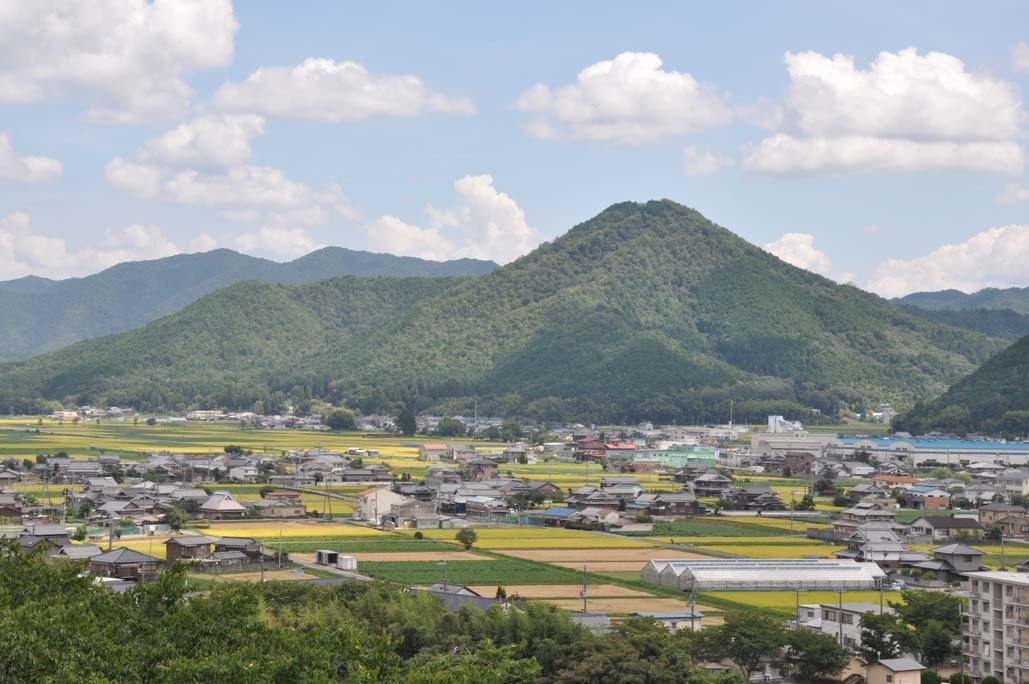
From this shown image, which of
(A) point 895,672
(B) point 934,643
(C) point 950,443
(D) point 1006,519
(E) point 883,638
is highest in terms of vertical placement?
(C) point 950,443

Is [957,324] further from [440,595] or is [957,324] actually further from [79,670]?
[79,670]

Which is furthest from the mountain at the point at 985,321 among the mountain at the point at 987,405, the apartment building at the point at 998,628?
the apartment building at the point at 998,628

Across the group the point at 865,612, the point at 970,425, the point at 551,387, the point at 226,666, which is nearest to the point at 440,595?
the point at 865,612

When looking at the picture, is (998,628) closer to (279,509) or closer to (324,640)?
(324,640)

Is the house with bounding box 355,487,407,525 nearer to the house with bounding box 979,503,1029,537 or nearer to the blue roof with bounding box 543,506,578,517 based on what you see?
the blue roof with bounding box 543,506,578,517

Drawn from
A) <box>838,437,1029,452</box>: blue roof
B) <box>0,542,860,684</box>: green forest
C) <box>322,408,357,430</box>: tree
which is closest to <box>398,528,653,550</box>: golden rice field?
<box>0,542,860,684</box>: green forest

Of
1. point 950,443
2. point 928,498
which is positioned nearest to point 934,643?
point 928,498
